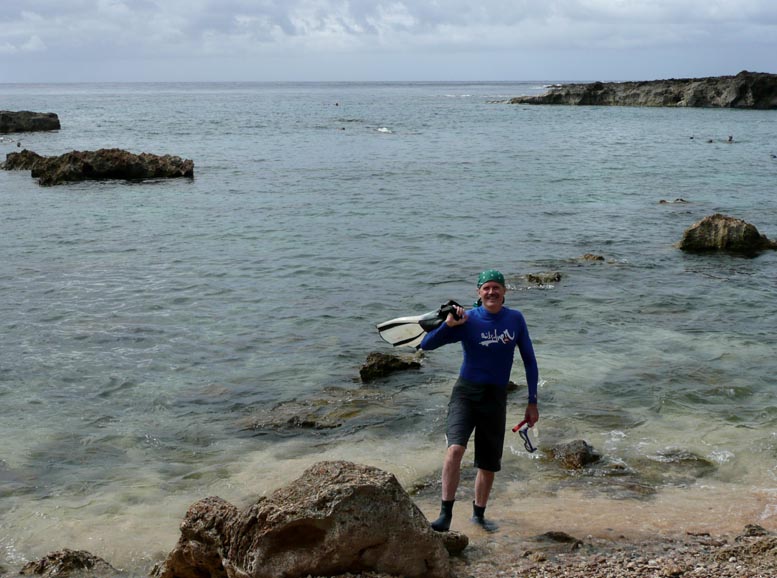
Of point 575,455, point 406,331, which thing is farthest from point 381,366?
point 406,331

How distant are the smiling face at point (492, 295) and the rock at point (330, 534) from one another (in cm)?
202

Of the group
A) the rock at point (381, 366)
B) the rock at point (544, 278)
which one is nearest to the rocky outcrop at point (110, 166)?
the rock at point (544, 278)

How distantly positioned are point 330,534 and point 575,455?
4229 millimetres

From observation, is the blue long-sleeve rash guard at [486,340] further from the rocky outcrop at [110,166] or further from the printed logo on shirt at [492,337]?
the rocky outcrop at [110,166]

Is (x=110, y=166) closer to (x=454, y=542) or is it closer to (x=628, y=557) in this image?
(x=454, y=542)

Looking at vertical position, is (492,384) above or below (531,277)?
above

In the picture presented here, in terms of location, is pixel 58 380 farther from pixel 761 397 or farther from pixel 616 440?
pixel 761 397

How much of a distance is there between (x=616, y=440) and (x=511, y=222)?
592 inches

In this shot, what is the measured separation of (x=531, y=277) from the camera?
17375 mm

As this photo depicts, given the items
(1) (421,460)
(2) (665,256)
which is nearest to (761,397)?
(1) (421,460)

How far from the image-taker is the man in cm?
736

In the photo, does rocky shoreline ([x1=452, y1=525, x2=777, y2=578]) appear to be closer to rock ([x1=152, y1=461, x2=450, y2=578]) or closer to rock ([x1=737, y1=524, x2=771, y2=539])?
rock ([x1=737, y1=524, x2=771, y2=539])

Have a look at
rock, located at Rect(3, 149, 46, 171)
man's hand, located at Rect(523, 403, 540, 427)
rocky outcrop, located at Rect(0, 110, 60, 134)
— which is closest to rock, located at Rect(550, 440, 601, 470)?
man's hand, located at Rect(523, 403, 540, 427)

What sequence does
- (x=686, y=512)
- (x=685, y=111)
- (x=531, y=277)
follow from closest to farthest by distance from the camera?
(x=686, y=512) → (x=531, y=277) → (x=685, y=111)
